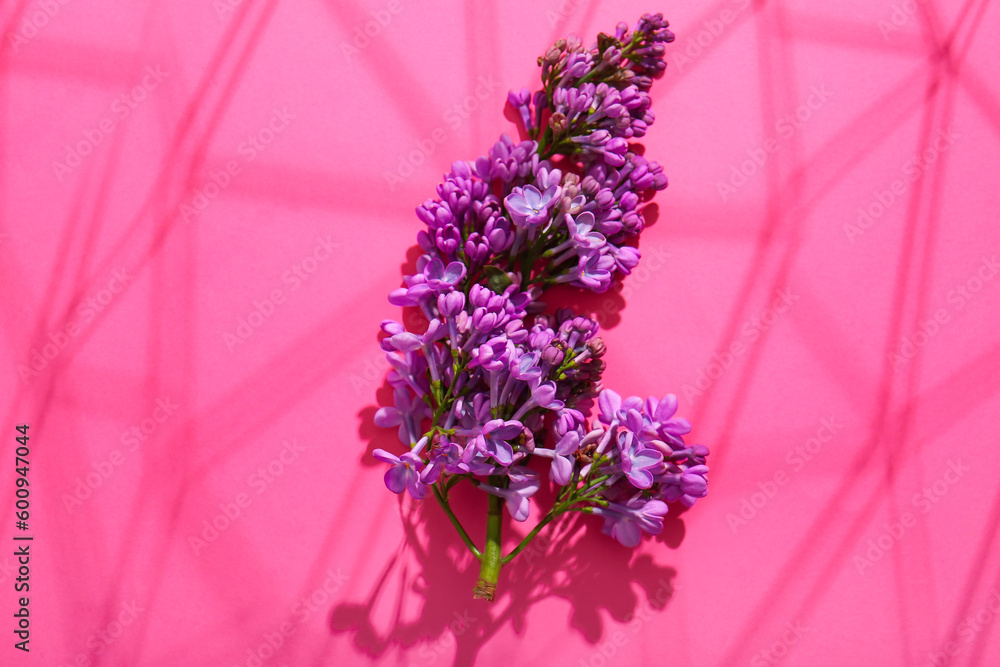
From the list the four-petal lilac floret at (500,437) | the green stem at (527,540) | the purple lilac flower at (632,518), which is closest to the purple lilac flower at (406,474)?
the four-petal lilac floret at (500,437)

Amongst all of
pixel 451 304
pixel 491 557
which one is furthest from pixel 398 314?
pixel 491 557

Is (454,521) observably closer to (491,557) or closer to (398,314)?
(491,557)

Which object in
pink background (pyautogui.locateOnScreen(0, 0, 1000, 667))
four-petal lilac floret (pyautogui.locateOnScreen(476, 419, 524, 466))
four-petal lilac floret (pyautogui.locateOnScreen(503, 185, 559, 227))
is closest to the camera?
four-petal lilac floret (pyautogui.locateOnScreen(476, 419, 524, 466))

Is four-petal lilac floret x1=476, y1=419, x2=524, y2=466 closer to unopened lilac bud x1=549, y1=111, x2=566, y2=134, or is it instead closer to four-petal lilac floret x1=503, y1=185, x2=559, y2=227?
four-petal lilac floret x1=503, y1=185, x2=559, y2=227

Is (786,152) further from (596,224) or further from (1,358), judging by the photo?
(1,358)

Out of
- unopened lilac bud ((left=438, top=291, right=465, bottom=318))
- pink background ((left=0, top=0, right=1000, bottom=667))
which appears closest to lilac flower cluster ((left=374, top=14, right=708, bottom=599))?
unopened lilac bud ((left=438, top=291, right=465, bottom=318))

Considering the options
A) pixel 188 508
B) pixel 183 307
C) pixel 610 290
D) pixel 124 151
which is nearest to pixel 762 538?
pixel 610 290
